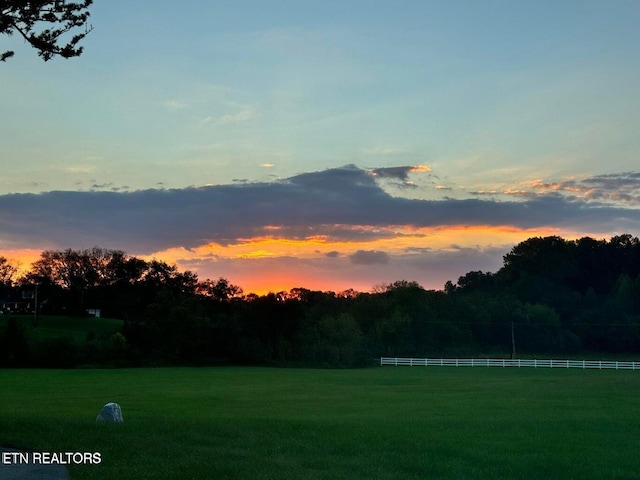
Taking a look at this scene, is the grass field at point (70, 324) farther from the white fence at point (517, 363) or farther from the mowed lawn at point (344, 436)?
the mowed lawn at point (344, 436)

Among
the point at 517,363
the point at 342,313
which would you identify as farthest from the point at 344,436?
the point at 342,313

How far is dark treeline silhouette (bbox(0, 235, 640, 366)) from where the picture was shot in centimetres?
8200

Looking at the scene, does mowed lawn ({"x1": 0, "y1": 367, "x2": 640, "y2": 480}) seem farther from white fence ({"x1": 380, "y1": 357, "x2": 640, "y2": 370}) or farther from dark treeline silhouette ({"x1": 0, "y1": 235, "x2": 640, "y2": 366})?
dark treeline silhouette ({"x1": 0, "y1": 235, "x2": 640, "y2": 366})

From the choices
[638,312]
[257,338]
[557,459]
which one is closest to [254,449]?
[557,459]

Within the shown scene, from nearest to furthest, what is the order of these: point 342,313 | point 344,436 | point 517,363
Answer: point 344,436 < point 517,363 < point 342,313

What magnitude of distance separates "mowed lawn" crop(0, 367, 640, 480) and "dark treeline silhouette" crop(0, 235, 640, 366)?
44.3 metres

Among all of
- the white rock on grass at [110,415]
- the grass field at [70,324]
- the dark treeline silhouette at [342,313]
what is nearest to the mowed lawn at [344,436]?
the white rock on grass at [110,415]

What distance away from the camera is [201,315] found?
86.1m

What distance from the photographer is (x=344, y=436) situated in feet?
60.5

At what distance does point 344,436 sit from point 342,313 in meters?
76.0

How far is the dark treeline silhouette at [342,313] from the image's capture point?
269ft

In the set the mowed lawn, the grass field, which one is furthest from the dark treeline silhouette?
the mowed lawn

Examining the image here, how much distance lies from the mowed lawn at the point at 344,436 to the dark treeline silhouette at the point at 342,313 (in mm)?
44256

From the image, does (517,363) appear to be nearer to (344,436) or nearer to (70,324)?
(344,436)
